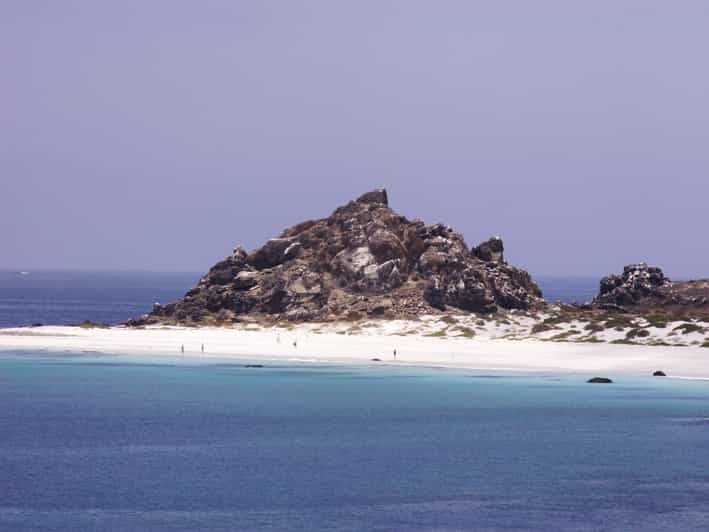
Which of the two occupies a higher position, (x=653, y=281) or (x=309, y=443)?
(x=653, y=281)

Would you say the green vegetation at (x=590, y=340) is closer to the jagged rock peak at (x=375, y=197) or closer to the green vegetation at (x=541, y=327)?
the green vegetation at (x=541, y=327)

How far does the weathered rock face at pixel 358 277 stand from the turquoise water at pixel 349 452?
91.5 feet

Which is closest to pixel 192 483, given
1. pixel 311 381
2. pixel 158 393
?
pixel 158 393

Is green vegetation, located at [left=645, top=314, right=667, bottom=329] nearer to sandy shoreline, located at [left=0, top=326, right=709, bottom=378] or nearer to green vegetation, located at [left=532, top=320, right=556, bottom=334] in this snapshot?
sandy shoreline, located at [left=0, top=326, right=709, bottom=378]

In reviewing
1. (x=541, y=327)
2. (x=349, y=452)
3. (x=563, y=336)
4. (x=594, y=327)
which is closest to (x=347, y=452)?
(x=349, y=452)

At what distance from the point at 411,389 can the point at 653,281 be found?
163 feet

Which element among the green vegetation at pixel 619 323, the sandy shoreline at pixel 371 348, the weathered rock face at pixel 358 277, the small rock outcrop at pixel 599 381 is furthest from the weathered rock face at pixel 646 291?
the small rock outcrop at pixel 599 381

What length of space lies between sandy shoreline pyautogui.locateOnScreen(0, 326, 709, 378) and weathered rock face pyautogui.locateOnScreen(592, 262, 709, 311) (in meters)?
21.5

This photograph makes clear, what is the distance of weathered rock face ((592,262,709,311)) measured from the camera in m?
106

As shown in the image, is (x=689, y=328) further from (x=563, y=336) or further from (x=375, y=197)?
(x=375, y=197)

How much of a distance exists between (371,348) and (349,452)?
136ft

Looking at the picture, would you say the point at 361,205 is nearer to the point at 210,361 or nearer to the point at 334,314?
the point at 334,314

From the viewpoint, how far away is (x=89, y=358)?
83.1m

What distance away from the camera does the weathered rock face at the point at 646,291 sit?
106 metres
